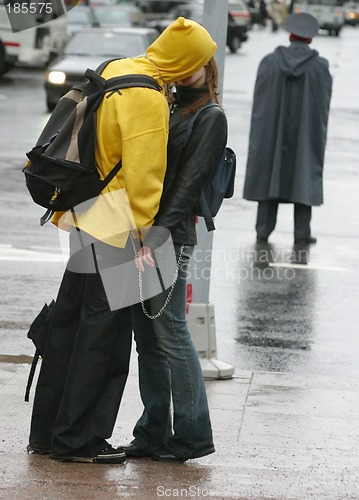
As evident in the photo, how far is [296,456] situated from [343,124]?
16.1 meters

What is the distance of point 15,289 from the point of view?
8828 millimetres

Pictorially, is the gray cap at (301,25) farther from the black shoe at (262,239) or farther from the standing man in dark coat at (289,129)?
the black shoe at (262,239)

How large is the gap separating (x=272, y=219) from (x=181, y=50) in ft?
20.6

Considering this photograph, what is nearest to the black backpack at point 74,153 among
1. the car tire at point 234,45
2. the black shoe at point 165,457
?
the black shoe at point 165,457

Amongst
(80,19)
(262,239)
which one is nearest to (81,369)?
(262,239)

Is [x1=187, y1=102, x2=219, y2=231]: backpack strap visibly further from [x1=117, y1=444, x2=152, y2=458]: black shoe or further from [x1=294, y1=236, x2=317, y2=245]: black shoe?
[x1=294, y1=236, x2=317, y2=245]: black shoe

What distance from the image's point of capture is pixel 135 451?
16.9ft

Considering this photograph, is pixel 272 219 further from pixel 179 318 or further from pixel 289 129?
pixel 179 318

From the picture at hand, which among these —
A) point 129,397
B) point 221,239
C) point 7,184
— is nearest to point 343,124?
point 7,184

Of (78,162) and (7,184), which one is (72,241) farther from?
(7,184)

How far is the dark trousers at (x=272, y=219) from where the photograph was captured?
10938mm

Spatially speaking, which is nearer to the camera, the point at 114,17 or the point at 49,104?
the point at 49,104

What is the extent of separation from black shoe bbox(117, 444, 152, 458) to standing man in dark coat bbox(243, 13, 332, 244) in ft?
19.5

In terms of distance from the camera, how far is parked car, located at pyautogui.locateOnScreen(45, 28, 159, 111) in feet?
69.5
